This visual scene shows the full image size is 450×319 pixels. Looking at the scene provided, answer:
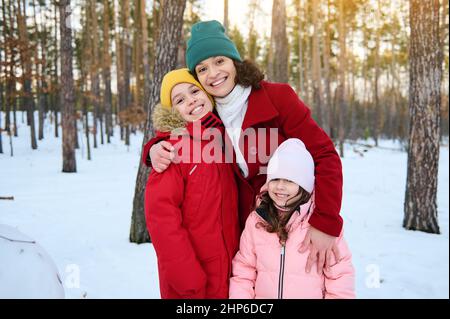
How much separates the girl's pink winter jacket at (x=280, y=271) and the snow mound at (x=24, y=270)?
806 millimetres

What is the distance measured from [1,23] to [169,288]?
1475 mm

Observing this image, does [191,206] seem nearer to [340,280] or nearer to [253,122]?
[253,122]

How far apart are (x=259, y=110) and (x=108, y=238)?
10.2 ft

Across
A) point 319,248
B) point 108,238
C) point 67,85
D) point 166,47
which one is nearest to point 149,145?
point 319,248

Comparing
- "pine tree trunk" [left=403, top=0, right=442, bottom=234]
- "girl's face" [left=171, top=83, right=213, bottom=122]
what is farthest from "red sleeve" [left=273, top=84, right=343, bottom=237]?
"pine tree trunk" [left=403, top=0, right=442, bottom=234]

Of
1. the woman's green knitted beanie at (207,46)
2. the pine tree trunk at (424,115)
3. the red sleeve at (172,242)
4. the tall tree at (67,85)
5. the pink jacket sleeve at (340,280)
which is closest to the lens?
the red sleeve at (172,242)

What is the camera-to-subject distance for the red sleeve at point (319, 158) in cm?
159

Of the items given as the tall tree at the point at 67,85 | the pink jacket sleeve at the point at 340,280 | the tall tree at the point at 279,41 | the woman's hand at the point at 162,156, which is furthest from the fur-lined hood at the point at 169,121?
the tall tree at the point at 67,85

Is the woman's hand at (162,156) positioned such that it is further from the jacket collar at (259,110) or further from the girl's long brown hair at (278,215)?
the girl's long brown hair at (278,215)

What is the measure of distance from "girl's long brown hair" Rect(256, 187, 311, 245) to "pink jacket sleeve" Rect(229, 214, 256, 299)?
85mm

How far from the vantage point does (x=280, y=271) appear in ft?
5.29

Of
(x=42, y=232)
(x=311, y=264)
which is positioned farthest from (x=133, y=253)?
(x=311, y=264)

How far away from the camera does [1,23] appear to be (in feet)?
5.37

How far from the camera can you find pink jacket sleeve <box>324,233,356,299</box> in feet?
5.11
